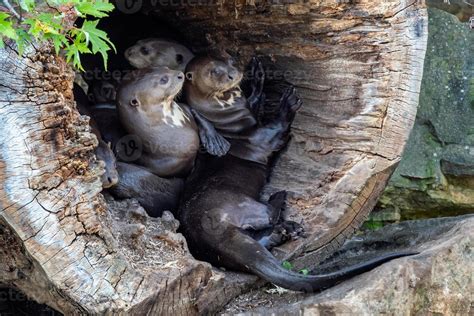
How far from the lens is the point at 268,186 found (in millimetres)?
4098

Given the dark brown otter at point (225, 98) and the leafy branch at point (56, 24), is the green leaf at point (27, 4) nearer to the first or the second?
the leafy branch at point (56, 24)

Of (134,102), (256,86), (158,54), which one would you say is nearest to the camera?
(134,102)

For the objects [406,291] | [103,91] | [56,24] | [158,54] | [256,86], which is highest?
[56,24]

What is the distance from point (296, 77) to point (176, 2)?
77 cm

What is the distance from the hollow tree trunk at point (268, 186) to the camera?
8.93 feet

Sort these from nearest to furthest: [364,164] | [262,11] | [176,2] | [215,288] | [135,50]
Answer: [215,288] → [364,164] → [262,11] → [176,2] → [135,50]

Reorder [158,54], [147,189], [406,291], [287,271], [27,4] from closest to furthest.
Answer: [27,4]
[406,291]
[287,271]
[147,189]
[158,54]

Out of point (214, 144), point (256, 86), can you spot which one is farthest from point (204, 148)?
point (256, 86)

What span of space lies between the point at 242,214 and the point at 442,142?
145 cm

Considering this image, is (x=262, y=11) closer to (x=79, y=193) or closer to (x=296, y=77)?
(x=296, y=77)

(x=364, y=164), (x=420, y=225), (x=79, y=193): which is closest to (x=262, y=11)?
(x=364, y=164)

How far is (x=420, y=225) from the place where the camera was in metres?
3.85

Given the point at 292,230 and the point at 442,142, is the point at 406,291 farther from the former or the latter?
the point at 442,142

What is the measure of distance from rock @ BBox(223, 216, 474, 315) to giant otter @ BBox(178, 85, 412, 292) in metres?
0.10
